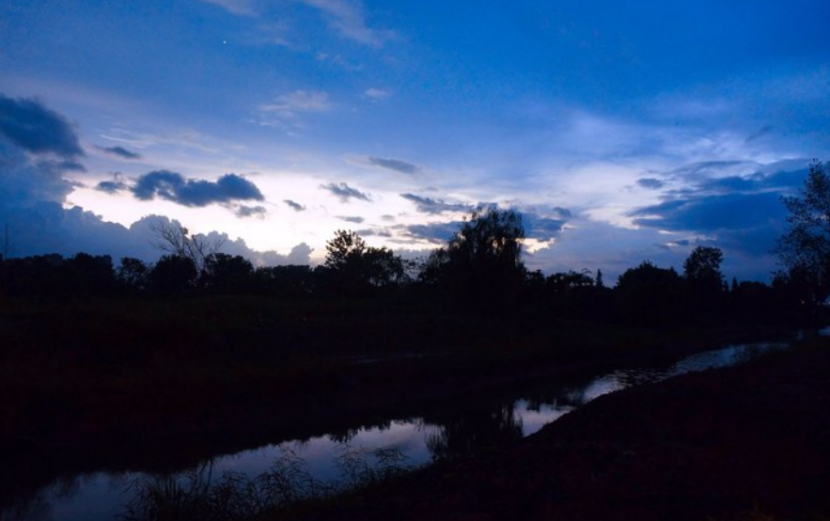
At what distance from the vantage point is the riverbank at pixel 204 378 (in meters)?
17.0

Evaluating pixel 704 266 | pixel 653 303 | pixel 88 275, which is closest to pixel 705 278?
pixel 704 266

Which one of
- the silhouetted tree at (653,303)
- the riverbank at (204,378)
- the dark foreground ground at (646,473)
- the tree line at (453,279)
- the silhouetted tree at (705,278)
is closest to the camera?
the dark foreground ground at (646,473)

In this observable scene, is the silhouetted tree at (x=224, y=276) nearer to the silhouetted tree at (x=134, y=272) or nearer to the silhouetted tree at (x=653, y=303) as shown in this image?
the silhouetted tree at (x=134, y=272)

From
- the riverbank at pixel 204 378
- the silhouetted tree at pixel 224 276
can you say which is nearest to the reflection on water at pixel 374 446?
the riverbank at pixel 204 378

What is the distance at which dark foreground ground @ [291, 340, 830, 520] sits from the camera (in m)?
8.56

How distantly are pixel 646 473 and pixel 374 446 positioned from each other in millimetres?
8813

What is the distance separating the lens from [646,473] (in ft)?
34.4

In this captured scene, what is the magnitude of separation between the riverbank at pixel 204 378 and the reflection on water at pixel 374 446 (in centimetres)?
88

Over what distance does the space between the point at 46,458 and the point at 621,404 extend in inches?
579

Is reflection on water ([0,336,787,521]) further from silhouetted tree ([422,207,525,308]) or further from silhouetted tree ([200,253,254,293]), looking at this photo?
silhouetted tree ([200,253,254,293])

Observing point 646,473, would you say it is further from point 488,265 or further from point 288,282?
point 288,282

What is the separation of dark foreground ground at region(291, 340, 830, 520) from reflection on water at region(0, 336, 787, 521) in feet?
9.15

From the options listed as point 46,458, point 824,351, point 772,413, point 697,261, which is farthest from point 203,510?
point 697,261

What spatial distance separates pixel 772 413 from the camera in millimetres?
15305
